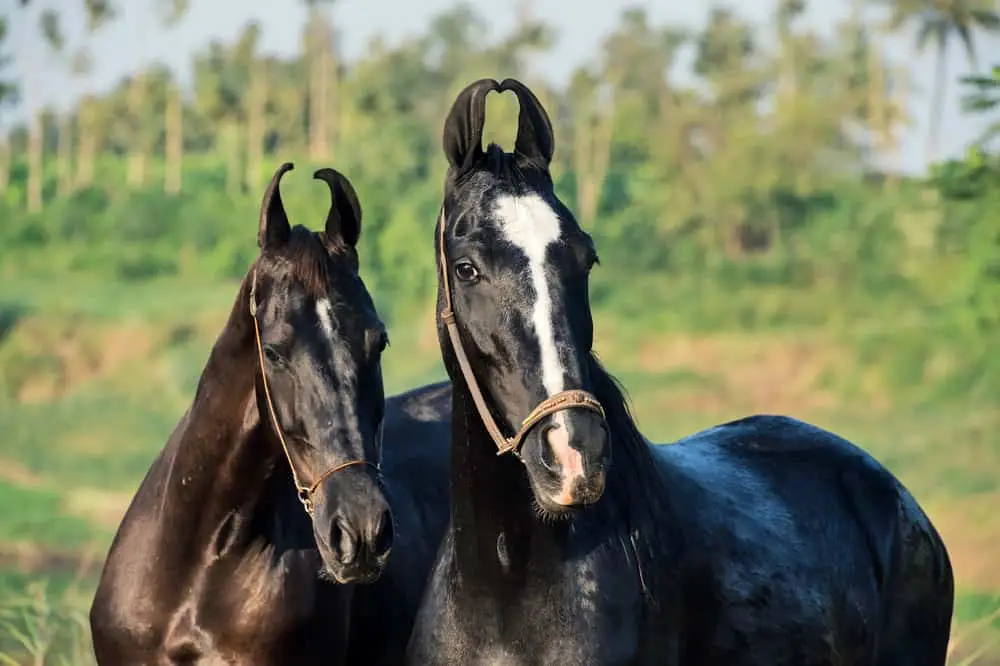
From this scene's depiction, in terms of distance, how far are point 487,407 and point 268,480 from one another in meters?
1.47

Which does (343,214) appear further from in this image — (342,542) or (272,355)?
(342,542)

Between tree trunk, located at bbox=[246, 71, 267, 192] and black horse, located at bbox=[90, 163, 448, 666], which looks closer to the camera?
black horse, located at bbox=[90, 163, 448, 666]

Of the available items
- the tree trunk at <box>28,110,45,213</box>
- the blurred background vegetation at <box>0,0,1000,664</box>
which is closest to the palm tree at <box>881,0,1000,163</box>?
the blurred background vegetation at <box>0,0,1000,664</box>

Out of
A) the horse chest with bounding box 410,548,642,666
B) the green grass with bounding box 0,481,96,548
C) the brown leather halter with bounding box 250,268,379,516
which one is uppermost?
the brown leather halter with bounding box 250,268,379,516

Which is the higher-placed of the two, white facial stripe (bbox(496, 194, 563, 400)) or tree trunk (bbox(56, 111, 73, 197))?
white facial stripe (bbox(496, 194, 563, 400))

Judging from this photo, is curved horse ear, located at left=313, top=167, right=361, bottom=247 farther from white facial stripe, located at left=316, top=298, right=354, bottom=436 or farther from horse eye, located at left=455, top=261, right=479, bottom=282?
horse eye, located at left=455, top=261, right=479, bottom=282

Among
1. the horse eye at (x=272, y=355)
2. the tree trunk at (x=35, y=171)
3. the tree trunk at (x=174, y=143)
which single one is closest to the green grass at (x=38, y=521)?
the horse eye at (x=272, y=355)

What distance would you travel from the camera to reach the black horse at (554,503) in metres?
3.70

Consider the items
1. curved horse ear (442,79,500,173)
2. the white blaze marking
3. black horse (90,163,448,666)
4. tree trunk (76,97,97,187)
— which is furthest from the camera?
tree trunk (76,97,97,187)

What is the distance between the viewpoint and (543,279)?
3742 mm

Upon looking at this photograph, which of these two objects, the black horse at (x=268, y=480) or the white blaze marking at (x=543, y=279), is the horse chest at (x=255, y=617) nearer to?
the black horse at (x=268, y=480)

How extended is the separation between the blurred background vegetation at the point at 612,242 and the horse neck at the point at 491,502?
900 centimetres

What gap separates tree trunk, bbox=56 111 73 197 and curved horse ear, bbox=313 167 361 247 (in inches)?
1456

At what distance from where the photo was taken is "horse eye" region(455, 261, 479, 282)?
383cm
